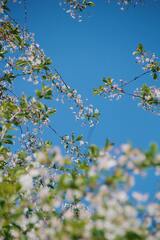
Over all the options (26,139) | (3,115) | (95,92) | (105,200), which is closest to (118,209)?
(105,200)

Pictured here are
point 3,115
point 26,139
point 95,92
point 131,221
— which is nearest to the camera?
point 131,221

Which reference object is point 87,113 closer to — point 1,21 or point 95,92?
point 95,92

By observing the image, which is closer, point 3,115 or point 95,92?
point 3,115

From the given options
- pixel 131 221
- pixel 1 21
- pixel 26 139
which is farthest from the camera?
pixel 26 139

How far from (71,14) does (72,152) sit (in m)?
3.15

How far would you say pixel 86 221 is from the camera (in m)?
1.96

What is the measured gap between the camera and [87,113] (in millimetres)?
7398

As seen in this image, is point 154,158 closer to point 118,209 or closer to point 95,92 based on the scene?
point 118,209

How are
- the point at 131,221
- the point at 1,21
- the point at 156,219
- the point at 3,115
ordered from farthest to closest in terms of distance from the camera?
1. the point at 1,21
2. the point at 3,115
3. the point at 156,219
4. the point at 131,221

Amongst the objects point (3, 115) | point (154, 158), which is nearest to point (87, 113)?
point (3, 115)

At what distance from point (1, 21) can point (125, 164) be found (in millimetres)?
4872

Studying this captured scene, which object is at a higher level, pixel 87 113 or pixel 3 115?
pixel 87 113

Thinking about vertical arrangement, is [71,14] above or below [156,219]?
above

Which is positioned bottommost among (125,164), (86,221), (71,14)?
(86,221)
